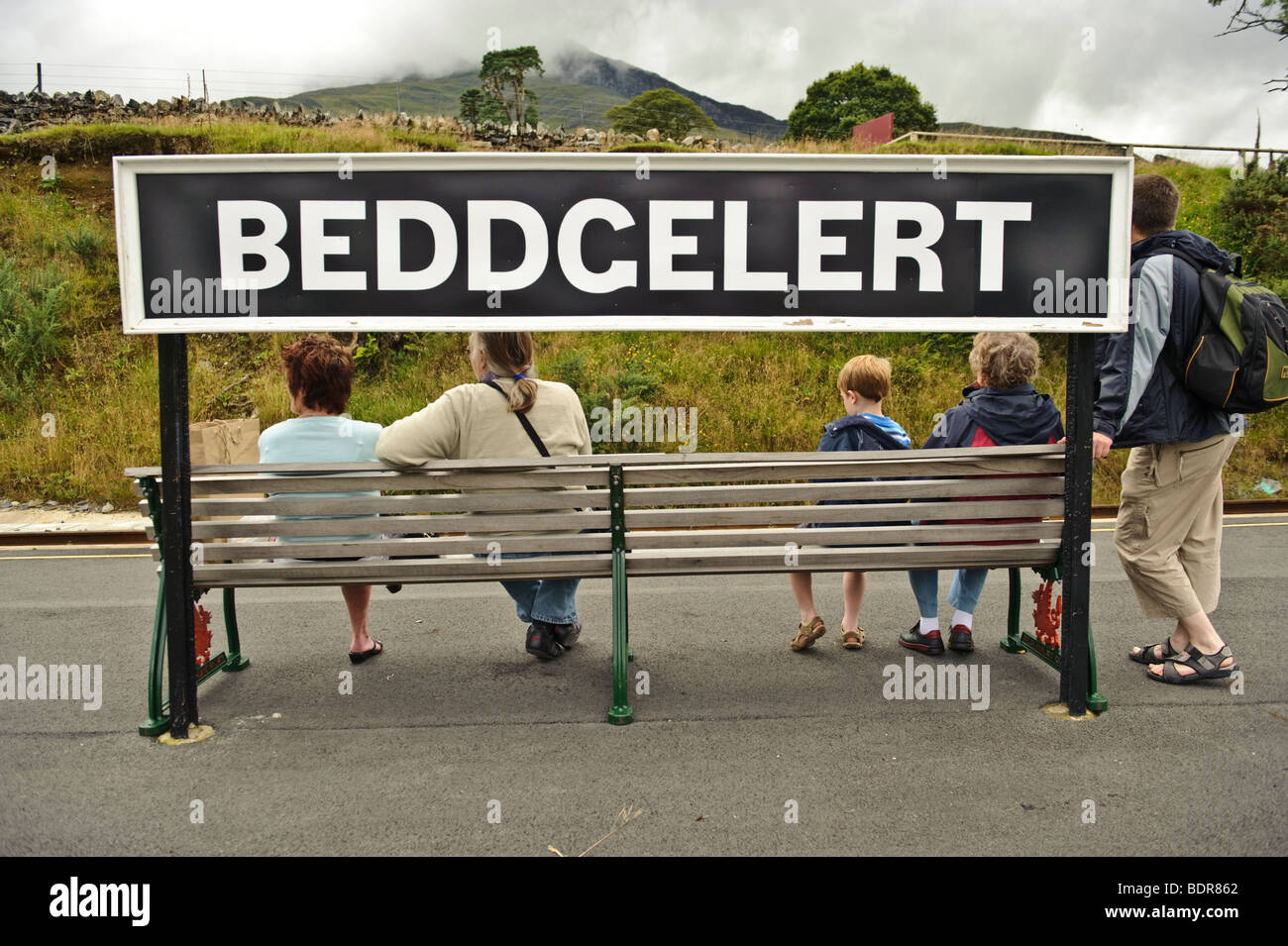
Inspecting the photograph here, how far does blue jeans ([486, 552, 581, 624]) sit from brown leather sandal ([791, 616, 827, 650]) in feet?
3.86

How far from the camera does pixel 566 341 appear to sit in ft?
46.1

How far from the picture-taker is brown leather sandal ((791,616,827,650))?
4.98m

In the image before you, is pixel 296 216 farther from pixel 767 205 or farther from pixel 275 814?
pixel 275 814

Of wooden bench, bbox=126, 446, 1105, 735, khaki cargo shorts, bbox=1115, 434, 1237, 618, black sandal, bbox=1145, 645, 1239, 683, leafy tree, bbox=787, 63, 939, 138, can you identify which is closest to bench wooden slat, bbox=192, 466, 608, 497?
wooden bench, bbox=126, 446, 1105, 735

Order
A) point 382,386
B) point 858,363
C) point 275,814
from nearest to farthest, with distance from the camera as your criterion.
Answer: point 275,814
point 858,363
point 382,386

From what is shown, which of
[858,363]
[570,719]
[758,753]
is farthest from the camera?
[858,363]

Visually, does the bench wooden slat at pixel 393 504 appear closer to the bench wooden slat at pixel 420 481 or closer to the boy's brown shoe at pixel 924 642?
the bench wooden slat at pixel 420 481

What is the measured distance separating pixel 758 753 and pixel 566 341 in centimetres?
1075

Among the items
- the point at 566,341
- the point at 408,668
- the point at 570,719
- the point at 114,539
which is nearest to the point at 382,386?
the point at 566,341

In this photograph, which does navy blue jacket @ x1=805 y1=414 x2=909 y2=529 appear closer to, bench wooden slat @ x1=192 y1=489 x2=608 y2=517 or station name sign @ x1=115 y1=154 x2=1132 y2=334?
station name sign @ x1=115 y1=154 x2=1132 y2=334

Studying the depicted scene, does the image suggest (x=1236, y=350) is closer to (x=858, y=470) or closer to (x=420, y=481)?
(x=858, y=470)

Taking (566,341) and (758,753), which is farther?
(566,341)

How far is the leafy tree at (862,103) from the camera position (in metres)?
61.1

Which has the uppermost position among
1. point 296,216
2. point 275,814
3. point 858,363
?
point 296,216
